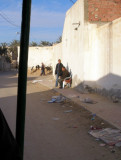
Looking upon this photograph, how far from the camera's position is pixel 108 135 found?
503 centimetres

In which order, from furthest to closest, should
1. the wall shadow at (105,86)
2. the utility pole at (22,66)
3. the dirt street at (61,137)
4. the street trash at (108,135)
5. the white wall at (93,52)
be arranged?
the white wall at (93,52) → the wall shadow at (105,86) → the street trash at (108,135) → the dirt street at (61,137) → the utility pole at (22,66)

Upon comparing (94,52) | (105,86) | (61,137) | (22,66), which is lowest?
(61,137)

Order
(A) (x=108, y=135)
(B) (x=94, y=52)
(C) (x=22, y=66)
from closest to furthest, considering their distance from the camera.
Result: 1. (C) (x=22, y=66)
2. (A) (x=108, y=135)
3. (B) (x=94, y=52)

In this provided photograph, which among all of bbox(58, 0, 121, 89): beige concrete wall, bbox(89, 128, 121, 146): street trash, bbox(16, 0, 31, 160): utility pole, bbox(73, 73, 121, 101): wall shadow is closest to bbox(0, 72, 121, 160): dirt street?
bbox(89, 128, 121, 146): street trash

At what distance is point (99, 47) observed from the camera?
35.6 ft

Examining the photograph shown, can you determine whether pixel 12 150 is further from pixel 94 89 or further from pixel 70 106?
pixel 94 89

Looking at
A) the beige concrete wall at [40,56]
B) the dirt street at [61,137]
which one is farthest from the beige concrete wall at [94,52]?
the beige concrete wall at [40,56]

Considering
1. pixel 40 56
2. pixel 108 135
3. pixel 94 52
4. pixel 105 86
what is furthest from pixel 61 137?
pixel 40 56

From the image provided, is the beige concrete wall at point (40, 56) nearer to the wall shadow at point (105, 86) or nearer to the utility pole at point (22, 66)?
the wall shadow at point (105, 86)

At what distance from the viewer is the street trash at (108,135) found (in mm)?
4675

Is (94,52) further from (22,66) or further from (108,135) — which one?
(22,66)

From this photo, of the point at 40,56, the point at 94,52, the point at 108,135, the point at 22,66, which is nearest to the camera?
the point at 22,66

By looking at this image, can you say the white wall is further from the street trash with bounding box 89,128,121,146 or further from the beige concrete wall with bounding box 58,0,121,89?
the street trash with bounding box 89,128,121,146

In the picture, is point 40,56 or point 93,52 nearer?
point 93,52
